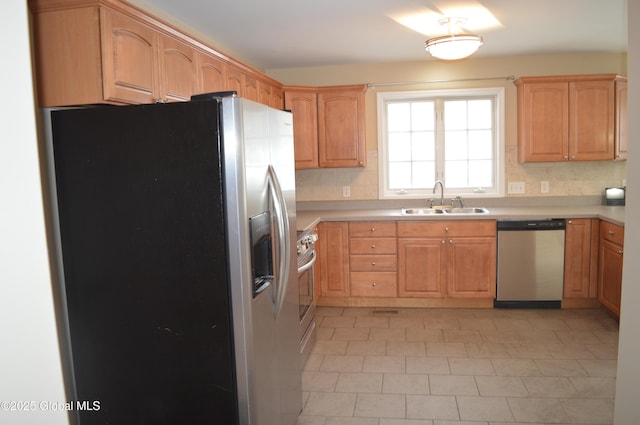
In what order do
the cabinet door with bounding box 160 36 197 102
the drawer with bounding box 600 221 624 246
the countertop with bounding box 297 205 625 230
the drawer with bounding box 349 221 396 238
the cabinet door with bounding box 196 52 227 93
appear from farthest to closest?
1. the drawer with bounding box 349 221 396 238
2. the countertop with bounding box 297 205 625 230
3. the drawer with bounding box 600 221 624 246
4. the cabinet door with bounding box 196 52 227 93
5. the cabinet door with bounding box 160 36 197 102

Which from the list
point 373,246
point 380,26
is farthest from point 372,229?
point 380,26

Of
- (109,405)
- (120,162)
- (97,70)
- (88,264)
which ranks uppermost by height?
(97,70)

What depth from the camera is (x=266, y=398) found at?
2.08 meters

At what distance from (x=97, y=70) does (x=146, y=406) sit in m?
1.44

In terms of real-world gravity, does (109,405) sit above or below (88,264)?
below

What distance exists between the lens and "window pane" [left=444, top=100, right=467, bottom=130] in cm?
511

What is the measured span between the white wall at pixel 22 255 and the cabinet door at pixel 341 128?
3.57 m

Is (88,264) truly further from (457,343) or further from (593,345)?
(593,345)

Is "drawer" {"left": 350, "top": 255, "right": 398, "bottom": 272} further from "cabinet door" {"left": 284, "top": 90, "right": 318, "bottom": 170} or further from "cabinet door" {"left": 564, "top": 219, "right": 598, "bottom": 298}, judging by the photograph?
"cabinet door" {"left": 564, "top": 219, "right": 598, "bottom": 298}

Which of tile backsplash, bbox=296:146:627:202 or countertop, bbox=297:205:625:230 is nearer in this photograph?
countertop, bbox=297:205:625:230

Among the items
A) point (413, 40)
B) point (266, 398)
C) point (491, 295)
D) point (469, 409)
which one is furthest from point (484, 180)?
point (266, 398)

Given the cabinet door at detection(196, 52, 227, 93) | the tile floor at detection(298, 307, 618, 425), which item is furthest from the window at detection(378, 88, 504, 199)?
the cabinet door at detection(196, 52, 227, 93)

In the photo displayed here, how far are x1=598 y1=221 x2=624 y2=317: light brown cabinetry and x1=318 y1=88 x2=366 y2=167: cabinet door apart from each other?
7.38 feet

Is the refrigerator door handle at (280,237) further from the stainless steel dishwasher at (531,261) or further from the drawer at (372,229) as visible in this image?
the stainless steel dishwasher at (531,261)
